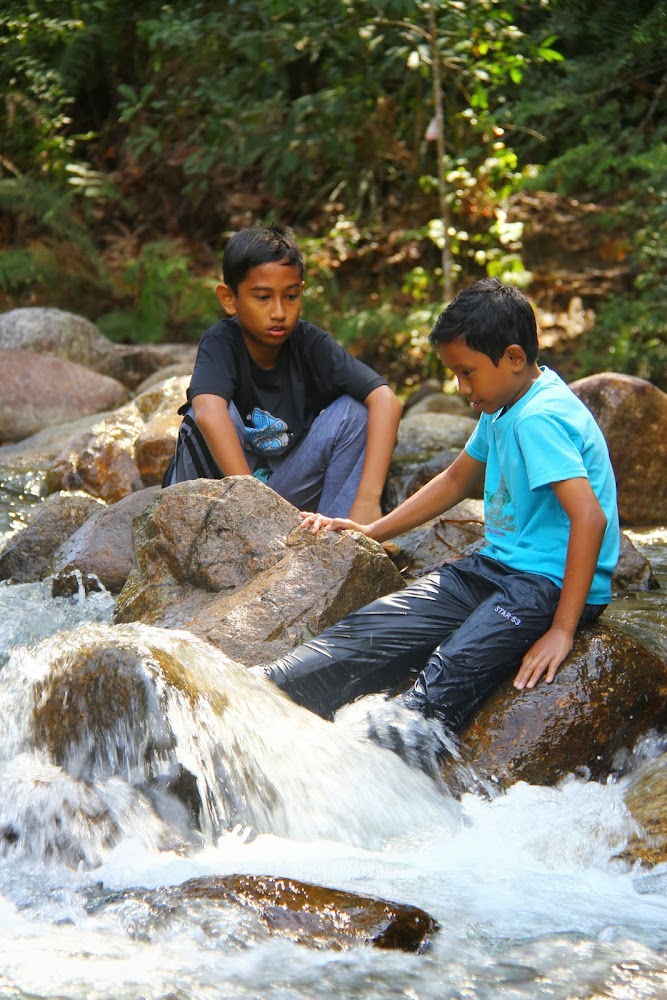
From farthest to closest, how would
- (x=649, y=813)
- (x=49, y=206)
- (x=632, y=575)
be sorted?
(x=49, y=206), (x=632, y=575), (x=649, y=813)

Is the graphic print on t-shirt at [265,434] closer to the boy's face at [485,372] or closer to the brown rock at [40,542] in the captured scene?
the brown rock at [40,542]

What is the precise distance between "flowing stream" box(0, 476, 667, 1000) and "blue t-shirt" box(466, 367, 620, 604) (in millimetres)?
615

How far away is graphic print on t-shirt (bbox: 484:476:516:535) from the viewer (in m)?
3.42

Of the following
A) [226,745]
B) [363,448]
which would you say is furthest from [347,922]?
[363,448]

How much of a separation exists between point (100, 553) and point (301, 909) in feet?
8.91

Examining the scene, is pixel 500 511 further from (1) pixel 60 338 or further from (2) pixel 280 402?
(1) pixel 60 338

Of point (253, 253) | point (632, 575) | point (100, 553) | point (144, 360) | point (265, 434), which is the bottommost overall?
point (632, 575)

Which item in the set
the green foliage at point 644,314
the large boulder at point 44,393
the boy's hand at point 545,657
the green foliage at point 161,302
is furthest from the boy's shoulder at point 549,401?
the green foliage at point 161,302

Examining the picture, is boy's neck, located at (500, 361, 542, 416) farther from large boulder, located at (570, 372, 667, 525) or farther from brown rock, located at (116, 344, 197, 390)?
brown rock, located at (116, 344, 197, 390)

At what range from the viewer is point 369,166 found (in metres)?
10.8

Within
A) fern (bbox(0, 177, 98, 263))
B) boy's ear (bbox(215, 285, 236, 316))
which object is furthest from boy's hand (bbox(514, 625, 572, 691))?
fern (bbox(0, 177, 98, 263))

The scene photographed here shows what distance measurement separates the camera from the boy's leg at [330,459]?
15.4 ft

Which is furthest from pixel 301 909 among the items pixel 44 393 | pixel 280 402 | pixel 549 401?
pixel 44 393

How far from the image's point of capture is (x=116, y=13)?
12516 mm
